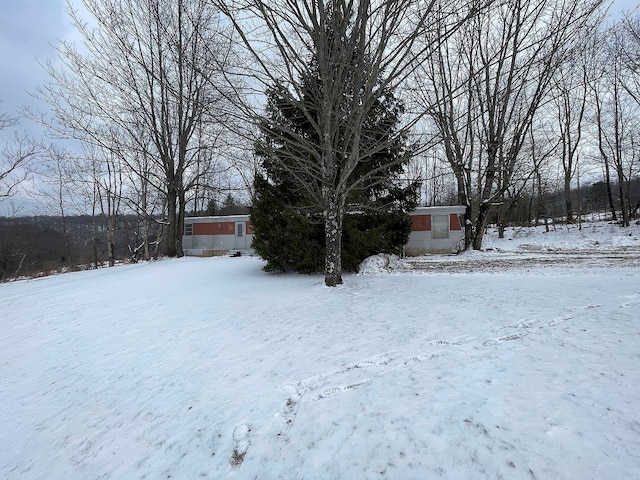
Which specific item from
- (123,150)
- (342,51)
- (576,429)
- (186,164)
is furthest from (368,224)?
(123,150)

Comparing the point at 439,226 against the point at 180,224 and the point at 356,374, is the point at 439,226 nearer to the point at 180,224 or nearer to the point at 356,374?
the point at 180,224

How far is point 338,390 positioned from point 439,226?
638 inches

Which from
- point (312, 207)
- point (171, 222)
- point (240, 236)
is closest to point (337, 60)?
point (312, 207)

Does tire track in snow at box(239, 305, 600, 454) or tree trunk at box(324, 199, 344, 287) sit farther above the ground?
tree trunk at box(324, 199, 344, 287)

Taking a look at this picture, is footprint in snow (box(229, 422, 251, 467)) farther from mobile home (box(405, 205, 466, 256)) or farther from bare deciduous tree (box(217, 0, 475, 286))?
mobile home (box(405, 205, 466, 256))

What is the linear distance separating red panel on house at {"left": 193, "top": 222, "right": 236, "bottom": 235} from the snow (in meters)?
15.6

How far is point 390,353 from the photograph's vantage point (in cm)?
303

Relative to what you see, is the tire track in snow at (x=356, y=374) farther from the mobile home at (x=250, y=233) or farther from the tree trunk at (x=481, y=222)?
the tree trunk at (x=481, y=222)

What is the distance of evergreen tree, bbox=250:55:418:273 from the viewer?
8.10 metres

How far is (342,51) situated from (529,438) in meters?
6.13

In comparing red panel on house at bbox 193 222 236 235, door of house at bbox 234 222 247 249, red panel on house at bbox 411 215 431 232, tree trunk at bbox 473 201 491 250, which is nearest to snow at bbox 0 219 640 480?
tree trunk at bbox 473 201 491 250

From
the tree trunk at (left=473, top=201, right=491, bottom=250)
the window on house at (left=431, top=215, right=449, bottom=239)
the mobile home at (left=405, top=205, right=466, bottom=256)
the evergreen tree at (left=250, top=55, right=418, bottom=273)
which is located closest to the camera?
the evergreen tree at (left=250, top=55, right=418, bottom=273)

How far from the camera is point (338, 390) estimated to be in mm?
2451

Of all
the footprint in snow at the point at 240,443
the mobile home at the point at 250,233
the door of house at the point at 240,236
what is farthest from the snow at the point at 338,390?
the door of house at the point at 240,236
